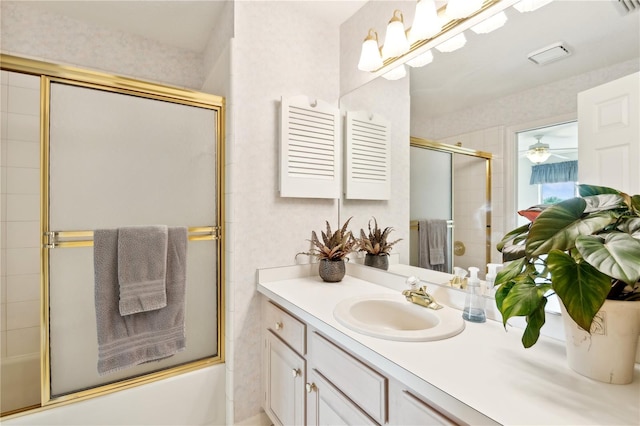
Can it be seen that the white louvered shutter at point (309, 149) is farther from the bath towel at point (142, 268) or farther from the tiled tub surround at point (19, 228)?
the tiled tub surround at point (19, 228)

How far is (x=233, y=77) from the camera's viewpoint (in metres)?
1.56

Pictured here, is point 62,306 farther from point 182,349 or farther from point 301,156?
point 301,156

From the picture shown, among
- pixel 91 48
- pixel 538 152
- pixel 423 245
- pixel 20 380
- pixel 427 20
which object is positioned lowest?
pixel 20 380

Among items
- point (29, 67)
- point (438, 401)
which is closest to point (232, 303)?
point (438, 401)

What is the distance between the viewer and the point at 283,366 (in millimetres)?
1390

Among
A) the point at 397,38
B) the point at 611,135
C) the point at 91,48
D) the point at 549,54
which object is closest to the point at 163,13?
the point at 91,48

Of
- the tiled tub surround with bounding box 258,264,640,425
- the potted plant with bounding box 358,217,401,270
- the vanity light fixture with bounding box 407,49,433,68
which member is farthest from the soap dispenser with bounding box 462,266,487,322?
the vanity light fixture with bounding box 407,49,433,68

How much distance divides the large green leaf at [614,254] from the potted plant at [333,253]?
3.76 feet

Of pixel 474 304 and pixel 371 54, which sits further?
pixel 371 54

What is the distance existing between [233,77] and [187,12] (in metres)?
0.66

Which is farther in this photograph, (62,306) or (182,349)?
(182,349)

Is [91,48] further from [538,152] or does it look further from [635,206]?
[635,206]

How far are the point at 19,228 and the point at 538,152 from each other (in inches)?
111

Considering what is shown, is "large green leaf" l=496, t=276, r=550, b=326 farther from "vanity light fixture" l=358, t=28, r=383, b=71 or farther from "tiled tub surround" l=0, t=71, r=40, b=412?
"tiled tub surround" l=0, t=71, r=40, b=412
